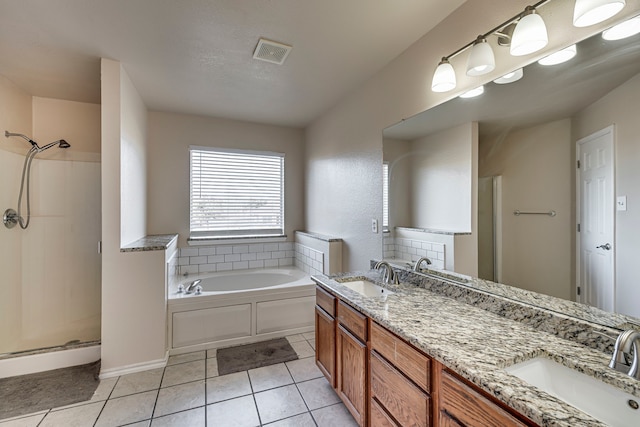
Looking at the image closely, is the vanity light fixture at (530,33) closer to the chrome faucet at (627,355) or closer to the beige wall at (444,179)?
the beige wall at (444,179)

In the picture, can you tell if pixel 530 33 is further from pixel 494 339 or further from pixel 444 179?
pixel 494 339

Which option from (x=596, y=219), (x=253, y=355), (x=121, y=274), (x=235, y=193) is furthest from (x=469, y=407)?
(x=235, y=193)

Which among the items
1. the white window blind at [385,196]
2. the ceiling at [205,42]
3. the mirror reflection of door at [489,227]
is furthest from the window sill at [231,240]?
the mirror reflection of door at [489,227]

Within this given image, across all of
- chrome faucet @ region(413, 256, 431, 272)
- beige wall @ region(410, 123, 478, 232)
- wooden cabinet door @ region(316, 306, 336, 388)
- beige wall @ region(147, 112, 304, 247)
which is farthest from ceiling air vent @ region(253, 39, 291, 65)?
wooden cabinet door @ region(316, 306, 336, 388)

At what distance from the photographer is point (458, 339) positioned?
1115mm

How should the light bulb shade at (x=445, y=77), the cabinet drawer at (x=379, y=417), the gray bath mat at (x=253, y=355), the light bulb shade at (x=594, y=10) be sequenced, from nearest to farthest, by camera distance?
1. the light bulb shade at (x=594, y=10)
2. the cabinet drawer at (x=379, y=417)
3. the light bulb shade at (x=445, y=77)
4. the gray bath mat at (x=253, y=355)

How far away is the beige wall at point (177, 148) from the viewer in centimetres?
347

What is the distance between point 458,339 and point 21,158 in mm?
3901

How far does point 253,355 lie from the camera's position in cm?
260

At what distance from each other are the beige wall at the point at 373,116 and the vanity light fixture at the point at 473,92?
1.3 inches

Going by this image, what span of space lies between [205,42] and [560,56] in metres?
2.12

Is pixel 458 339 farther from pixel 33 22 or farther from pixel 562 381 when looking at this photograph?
pixel 33 22

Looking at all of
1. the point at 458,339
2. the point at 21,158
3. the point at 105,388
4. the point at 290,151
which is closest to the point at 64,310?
the point at 105,388

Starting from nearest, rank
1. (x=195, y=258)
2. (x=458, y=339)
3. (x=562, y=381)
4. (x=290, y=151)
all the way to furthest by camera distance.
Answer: (x=562, y=381) < (x=458, y=339) < (x=195, y=258) < (x=290, y=151)
